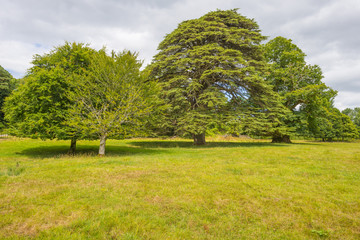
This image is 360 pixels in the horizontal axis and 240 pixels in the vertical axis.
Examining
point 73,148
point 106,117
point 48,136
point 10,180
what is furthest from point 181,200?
point 73,148

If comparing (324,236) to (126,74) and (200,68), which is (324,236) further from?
(200,68)

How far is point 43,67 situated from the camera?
14.1 m

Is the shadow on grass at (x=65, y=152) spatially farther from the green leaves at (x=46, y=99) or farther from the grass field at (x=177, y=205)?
the grass field at (x=177, y=205)

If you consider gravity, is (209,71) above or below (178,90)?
above

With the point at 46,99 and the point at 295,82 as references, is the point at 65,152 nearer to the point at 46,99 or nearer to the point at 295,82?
the point at 46,99

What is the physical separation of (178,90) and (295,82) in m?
20.9

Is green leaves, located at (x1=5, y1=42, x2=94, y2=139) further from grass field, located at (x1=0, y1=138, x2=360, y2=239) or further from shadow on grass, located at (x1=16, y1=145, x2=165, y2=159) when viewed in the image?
grass field, located at (x1=0, y1=138, x2=360, y2=239)

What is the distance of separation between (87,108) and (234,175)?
36.3 feet

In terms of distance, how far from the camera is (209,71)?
66.7 feet

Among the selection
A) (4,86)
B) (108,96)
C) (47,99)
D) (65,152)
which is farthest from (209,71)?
(4,86)

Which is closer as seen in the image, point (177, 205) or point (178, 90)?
point (177, 205)

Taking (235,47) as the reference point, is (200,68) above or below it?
below

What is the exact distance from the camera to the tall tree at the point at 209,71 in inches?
762

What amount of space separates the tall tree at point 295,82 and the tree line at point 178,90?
0.48 feet
